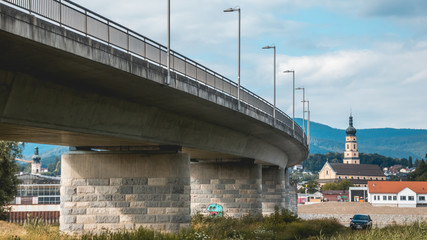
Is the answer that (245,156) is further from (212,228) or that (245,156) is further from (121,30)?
(121,30)

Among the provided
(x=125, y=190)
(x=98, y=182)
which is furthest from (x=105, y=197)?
(x=125, y=190)

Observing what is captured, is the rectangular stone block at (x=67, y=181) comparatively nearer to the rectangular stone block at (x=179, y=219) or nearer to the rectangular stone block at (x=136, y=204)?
the rectangular stone block at (x=136, y=204)

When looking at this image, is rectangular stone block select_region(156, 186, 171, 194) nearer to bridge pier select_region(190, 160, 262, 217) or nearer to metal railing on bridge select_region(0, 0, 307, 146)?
metal railing on bridge select_region(0, 0, 307, 146)

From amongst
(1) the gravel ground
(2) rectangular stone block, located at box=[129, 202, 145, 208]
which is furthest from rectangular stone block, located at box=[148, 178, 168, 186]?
(1) the gravel ground

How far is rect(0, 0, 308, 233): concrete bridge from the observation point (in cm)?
1668

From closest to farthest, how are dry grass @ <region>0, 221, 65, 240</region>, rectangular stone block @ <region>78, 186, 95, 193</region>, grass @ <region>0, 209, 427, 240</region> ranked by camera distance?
dry grass @ <region>0, 221, 65, 240</region>, grass @ <region>0, 209, 427, 240</region>, rectangular stone block @ <region>78, 186, 95, 193</region>

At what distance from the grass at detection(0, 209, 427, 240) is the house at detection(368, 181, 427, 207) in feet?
357

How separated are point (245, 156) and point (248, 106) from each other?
7047 millimetres

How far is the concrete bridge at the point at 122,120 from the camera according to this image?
54.7ft

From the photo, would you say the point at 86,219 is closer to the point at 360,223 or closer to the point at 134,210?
the point at 134,210

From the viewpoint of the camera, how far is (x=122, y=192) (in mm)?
26547

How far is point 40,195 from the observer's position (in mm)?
101688

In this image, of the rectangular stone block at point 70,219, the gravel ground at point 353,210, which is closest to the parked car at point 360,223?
the rectangular stone block at point 70,219

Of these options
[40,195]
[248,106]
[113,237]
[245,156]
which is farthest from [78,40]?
[40,195]
